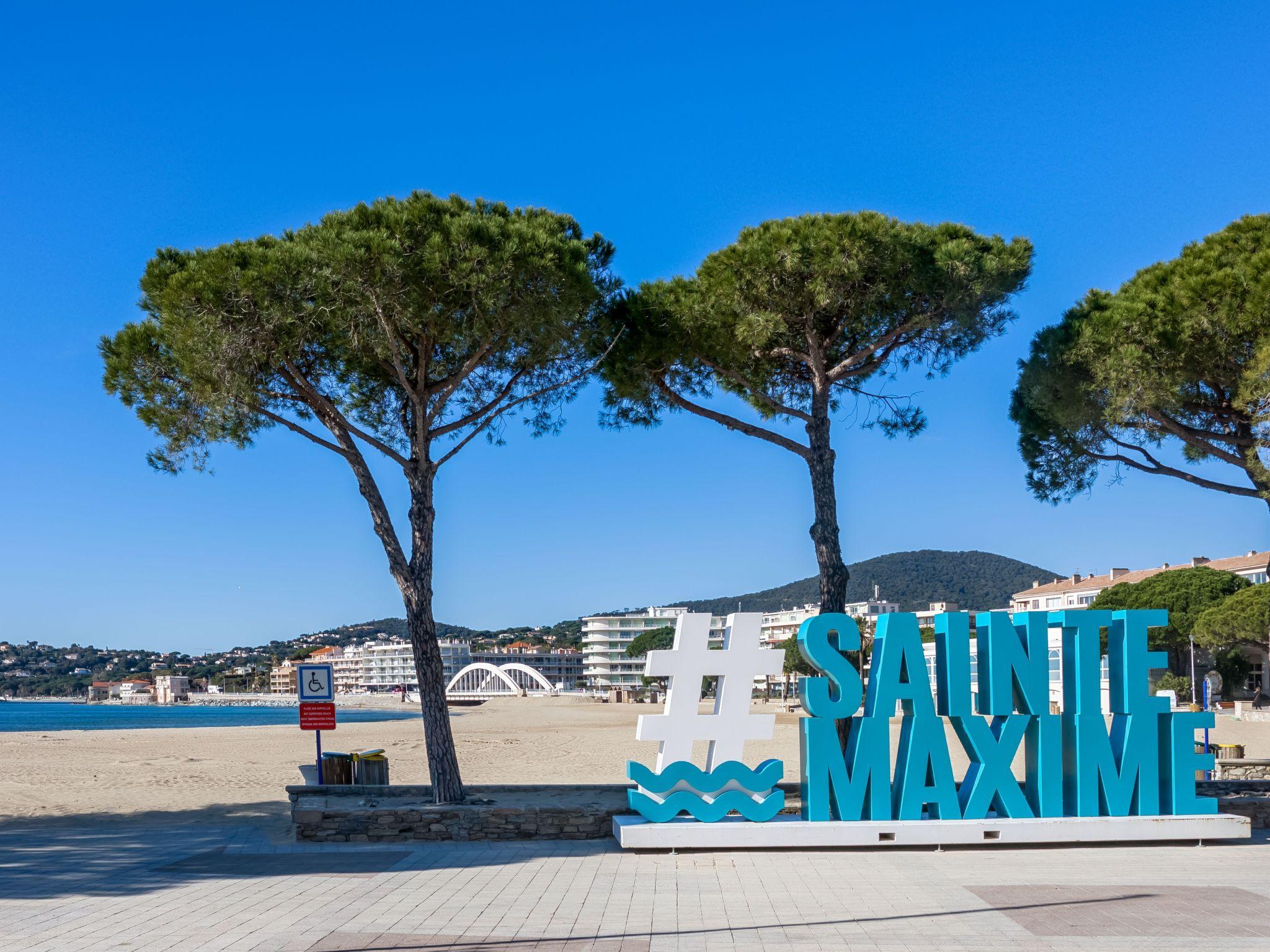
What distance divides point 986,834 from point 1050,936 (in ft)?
16.3

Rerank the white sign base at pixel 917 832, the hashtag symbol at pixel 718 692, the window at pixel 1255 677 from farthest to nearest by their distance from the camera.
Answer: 1. the window at pixel 1255 677
2. the hashtag symbol at pixel 718 692
3. the white sign base at pixel 917 832

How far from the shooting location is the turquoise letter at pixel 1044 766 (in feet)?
42.9

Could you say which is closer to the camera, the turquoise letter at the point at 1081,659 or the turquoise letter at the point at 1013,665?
the turquoise letter at the point at 1013,665

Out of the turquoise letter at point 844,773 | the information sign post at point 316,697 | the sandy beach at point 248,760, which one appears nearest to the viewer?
the turquoise letter at point 844,773

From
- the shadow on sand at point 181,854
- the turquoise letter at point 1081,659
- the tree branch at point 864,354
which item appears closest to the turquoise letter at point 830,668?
the turquoise letter at point 1081,659

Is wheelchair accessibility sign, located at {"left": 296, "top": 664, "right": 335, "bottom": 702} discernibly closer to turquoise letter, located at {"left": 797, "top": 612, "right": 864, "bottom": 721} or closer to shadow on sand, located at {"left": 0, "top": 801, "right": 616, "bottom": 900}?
shadow on sand, located at {"left": 0, "top": 801, "right": 616, "bottom": 900}

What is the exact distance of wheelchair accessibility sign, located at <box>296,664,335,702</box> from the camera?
16.0 meters

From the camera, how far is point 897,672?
1305 centimetres

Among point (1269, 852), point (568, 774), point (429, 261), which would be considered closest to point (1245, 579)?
point (568, 774)

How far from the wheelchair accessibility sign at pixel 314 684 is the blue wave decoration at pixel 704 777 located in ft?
17.8

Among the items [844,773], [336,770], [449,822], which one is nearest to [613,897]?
[844,773]

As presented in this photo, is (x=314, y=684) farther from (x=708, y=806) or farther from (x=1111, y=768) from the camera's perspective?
(x=1111, y=768)

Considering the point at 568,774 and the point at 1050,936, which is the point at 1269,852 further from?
the point at 568,774

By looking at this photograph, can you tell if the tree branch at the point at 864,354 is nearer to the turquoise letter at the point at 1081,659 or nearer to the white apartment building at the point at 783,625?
the turquoise letter at the point at 1081,659
